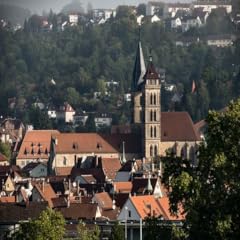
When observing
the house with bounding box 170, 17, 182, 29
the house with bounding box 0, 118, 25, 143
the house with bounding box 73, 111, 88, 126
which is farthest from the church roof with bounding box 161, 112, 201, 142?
the house with bounding box 170, 17, 182, 29

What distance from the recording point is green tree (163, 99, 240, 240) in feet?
67.1

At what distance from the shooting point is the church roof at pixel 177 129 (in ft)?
205

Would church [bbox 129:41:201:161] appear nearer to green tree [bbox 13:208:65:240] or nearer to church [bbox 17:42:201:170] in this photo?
church [bbox 17:42:201:170]

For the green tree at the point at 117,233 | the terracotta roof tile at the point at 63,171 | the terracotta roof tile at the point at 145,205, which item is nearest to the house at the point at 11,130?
the terracotta roof tile at the point at 63,171

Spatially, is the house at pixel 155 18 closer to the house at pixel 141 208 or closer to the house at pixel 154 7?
the house at pixel 154 7

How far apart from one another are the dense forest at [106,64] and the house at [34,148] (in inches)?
631

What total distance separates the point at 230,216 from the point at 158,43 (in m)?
84.2

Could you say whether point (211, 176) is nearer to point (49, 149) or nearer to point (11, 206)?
point (11, 206)

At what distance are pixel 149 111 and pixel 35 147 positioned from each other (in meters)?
5.75

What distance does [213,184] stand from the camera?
68.0ft

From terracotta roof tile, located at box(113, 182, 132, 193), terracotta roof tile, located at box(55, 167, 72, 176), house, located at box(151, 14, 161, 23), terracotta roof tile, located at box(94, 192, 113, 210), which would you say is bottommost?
terracotta roof tile, located at box(94, 192, 113, 210)

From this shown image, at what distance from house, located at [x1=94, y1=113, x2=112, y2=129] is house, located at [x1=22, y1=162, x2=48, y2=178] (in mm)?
23160

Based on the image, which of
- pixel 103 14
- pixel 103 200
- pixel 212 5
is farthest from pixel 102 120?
pixel 103 200

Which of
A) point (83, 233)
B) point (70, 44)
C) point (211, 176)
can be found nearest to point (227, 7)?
point (70, 44)
